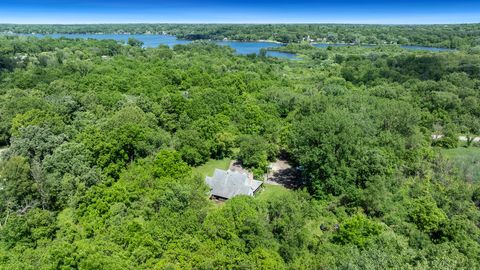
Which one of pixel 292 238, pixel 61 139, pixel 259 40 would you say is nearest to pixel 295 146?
pixel 292 238

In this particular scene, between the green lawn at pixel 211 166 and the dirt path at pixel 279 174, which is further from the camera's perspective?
the green lawn at pixel 211 166

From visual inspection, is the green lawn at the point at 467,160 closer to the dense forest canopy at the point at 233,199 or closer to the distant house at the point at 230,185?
the dense forest canopy at the point at 233,199

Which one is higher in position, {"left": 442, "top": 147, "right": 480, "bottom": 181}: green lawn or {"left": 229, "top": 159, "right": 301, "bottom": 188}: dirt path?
{"left": 442, "top": 147, "right": 480, "bottom": 181}: green lawn

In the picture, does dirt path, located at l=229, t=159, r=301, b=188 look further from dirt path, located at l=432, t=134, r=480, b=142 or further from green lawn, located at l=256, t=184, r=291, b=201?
dirt path, located at l=432, t=134, r=480, b=142

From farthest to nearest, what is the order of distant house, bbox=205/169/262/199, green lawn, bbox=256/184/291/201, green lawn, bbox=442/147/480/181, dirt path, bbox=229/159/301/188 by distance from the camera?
1. dirt path, bbox=229/159/301/188
2. green lawn, bbox=442/147/480/181
3. green lawn, bbox=256/184/291/201
4. distant house, bbox=205/169/262/199

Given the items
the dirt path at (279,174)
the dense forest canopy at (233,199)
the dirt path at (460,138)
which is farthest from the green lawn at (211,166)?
the dirt path at (460,138)

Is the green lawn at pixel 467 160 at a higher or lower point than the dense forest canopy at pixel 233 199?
lower

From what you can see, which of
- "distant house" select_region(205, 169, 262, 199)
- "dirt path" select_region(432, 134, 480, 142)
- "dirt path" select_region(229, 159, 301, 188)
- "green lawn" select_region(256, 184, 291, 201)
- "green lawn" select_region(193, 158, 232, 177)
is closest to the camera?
"distant house" select_region(205, 169, 262, 199)

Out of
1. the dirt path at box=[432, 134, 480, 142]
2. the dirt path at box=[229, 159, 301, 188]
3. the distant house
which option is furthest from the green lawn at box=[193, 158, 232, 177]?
the dirt path at box=[432, 134, 480, 142]
